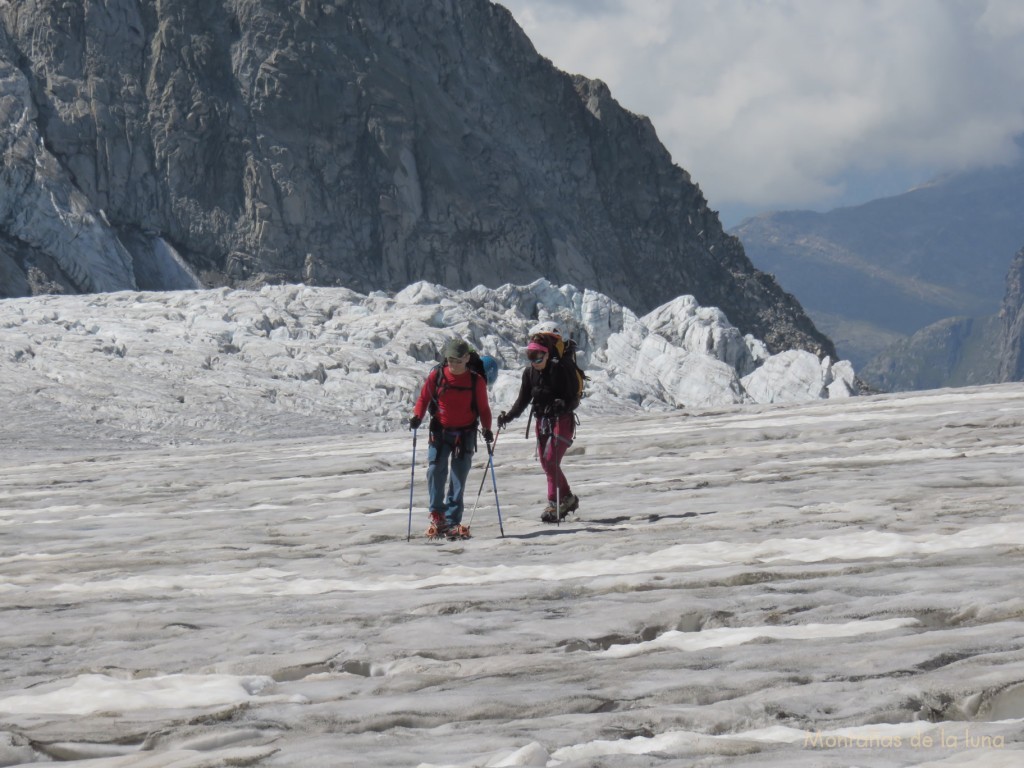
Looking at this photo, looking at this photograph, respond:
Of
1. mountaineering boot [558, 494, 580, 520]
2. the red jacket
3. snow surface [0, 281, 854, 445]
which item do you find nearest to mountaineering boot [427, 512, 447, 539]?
the red jacket

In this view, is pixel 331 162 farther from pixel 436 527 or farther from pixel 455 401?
pixel 436 527

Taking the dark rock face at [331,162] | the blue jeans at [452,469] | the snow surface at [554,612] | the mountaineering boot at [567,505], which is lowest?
the snow surface at [554,612]

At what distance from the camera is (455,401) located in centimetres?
1330

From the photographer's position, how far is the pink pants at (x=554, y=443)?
1402 centimetres

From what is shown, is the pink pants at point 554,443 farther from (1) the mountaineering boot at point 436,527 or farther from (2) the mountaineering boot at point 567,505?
(1) the mountaineering boot at point 436,527

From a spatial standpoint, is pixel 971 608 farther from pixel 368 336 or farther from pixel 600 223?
pixel 600 223

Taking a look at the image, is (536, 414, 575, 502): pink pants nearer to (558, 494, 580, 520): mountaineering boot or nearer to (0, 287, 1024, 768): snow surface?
(558, 494, 580, 520): mountaineering boot

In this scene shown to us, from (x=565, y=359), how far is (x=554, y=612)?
5.61m

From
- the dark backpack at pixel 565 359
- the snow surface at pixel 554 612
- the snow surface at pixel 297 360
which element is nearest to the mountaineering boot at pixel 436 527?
the snow surface at pixel 554 612

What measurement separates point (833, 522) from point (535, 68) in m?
161

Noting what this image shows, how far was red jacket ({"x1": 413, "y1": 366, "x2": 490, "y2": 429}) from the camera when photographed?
13273 mm

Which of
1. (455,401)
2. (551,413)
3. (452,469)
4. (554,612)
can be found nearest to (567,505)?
(551,413)

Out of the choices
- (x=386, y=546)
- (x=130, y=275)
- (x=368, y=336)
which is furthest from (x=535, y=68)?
(x=386, y=546)

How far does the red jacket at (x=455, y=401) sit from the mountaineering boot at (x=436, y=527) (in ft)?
3.38
